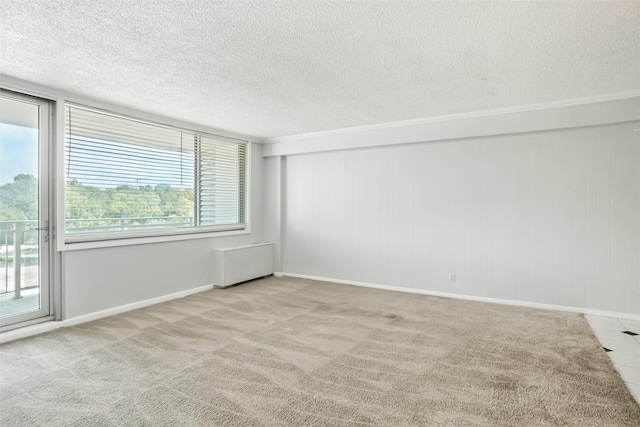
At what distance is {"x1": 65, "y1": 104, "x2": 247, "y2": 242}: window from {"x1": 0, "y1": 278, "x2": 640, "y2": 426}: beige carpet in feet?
3.86

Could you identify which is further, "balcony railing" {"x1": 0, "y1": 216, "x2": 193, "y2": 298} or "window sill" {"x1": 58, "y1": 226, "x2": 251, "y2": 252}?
"window sill" {"x1": 58, "y1": 226, "x2": 251, "y2": 252}

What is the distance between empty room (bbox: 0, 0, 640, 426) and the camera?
7.75 feet

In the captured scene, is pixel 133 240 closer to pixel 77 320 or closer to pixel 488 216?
pixel 77 320

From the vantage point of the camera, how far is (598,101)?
4.00 m

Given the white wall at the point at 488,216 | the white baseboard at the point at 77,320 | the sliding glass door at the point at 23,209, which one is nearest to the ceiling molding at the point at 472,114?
the white wall at the point at 488,216

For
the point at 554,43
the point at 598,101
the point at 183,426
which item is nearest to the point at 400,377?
the point at 183,426

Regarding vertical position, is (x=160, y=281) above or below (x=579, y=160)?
below

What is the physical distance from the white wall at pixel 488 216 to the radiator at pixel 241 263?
0.66 metres

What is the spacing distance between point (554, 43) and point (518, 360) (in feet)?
8.15

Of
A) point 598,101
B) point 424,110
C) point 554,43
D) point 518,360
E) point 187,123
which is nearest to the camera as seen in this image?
point 554,43

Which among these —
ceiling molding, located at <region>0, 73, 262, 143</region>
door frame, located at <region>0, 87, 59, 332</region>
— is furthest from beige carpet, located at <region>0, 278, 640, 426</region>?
ceiling molding, located at <region>0, 73, 262, 143</region>

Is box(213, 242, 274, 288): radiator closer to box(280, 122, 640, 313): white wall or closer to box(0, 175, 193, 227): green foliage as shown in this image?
box(280, 122, 640, 313): white wall

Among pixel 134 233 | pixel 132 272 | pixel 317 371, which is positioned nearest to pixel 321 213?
pixel 134 233

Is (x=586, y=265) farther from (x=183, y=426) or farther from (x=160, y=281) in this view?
(x=160, y=281)
